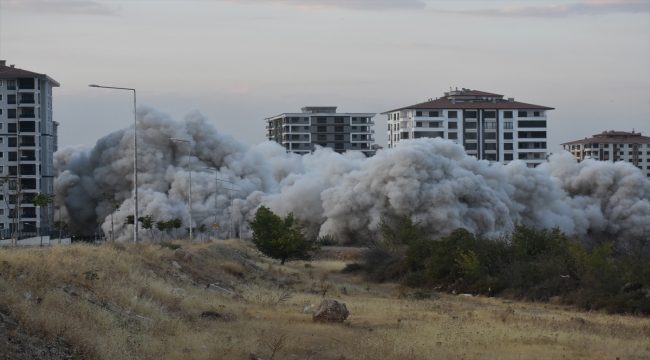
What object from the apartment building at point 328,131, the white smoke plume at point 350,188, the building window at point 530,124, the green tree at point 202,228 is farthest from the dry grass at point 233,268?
the apartment building at point 328,131

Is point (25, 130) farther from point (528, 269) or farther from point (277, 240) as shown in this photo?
point (528, 269)

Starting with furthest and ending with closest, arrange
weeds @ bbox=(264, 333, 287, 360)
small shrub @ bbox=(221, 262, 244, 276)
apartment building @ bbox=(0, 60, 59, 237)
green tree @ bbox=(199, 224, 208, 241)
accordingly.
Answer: apartment building @ bbox=(0, 60, 59, 237)
green tree @ bbox=(199, 224, 208, 241)
small shrub @ bbox=(221, 262, 244, 276)
weeds @ bbox=(264, 333, 287, 360)

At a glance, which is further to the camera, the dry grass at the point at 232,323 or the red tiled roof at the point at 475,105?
the red tiled roof at the point at 475,105

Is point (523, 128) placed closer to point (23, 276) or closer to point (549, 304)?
point (549, 304)

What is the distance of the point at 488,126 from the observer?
111688mm

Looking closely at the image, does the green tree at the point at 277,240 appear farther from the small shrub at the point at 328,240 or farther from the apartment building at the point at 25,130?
the apartment building at the point at 25,130

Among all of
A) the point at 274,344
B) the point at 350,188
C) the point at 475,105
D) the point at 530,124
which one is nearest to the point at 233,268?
the point at 274,344

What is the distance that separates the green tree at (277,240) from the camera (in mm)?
50781

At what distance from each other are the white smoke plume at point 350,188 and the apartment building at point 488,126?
12465 mm

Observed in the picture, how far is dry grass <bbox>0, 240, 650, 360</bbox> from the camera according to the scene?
1538cm

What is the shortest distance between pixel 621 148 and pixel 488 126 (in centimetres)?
4685

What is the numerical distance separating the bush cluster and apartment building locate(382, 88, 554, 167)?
62.8 m

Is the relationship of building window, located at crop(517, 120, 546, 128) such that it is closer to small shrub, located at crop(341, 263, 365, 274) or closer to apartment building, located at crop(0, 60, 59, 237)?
apartment building, located at crop(0, 60, 59, 237)

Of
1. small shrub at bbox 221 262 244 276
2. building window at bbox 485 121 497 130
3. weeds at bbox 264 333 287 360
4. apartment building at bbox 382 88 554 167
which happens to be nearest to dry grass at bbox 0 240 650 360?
weeds at bbox 264 333 287 360
